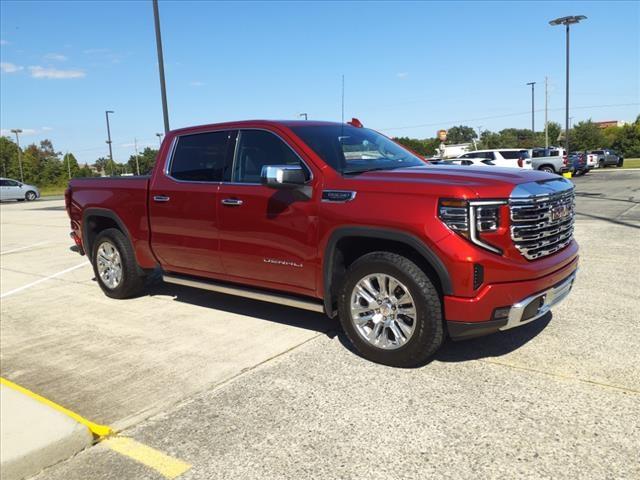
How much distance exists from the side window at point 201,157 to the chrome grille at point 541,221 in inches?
109

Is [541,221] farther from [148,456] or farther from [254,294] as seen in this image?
[148,456]

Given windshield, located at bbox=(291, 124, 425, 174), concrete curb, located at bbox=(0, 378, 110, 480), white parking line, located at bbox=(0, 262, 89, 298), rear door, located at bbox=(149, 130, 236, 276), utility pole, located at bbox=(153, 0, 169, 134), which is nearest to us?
concrete curb, located at bbox=(0, 378, 110, 480)

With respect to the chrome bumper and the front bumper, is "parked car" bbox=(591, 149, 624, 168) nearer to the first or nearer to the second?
the chrome bumper

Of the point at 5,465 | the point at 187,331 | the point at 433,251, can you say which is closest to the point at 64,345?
the point at 187,331

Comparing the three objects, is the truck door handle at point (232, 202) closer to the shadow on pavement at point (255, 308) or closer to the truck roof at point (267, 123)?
the truck roof at point (267, 123)

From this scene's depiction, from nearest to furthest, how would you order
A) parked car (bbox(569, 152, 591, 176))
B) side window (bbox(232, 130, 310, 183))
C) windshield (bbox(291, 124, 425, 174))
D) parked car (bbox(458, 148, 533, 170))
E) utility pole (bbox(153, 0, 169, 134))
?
windshield (bbox(291, 124, 425, 174)), side window (bbox(232, 130, 310, 183)), utility pole (bbox(153, 0, 169, 134)), parked car (bbox(458, 148, 533, 170)), parked car (bbox(569, 152, 591, 176))

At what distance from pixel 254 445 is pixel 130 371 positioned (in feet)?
5.59

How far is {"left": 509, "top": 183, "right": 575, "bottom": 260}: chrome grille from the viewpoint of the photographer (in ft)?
12.0

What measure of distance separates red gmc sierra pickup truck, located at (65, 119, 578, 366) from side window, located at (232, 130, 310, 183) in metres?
0.01

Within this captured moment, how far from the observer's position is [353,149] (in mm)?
4867

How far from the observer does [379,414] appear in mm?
Result: 3383

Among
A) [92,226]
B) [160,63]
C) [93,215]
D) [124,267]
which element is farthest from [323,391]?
[160,63]

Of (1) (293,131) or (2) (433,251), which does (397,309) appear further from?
(1) (293,131)

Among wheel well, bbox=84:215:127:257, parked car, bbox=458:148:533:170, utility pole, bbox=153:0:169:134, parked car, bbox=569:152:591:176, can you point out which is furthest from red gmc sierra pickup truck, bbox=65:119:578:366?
parked car, bbox=569:152:591:176
